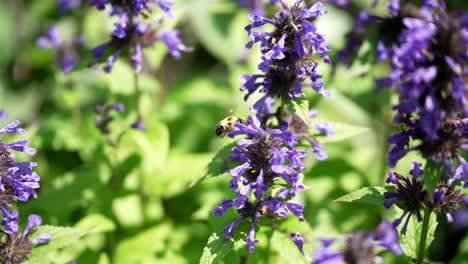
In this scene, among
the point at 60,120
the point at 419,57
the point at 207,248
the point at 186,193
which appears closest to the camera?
the point at 419,57

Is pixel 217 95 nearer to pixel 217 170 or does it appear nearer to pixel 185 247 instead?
pixel 185 247

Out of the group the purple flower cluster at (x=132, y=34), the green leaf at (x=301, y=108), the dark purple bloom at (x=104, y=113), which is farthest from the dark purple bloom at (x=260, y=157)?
the dark purple bloom at (x=104, y=113)

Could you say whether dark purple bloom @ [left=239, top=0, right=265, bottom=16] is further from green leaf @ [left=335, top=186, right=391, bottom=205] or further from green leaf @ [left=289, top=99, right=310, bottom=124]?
green leaf @ [left=335, top=186, right=391, bottom=205]

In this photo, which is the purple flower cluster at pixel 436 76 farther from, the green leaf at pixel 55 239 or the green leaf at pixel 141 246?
the green leaf at pixel 141 246

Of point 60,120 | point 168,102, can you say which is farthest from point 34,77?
point 168,102

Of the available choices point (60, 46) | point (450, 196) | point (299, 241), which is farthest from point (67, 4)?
point (450, 196)

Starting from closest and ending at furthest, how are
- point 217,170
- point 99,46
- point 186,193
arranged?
point 217,170 < point 99,46 < point 186,193

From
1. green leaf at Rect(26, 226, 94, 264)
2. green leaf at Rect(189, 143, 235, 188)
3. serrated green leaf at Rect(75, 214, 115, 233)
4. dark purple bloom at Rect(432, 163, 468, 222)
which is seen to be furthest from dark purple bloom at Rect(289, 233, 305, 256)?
serrated green leaf at Rect(75, 214, 115, 233)
